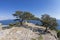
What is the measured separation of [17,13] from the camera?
27422 mm

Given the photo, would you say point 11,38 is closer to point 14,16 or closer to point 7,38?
point 7,38

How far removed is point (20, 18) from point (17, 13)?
1308 millimetres

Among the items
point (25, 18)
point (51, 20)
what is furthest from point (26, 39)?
point (25, 18)

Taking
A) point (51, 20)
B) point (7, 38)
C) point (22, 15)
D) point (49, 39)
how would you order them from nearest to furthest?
point (7, 38), point (49, 39), point (51, 20), point (22, 15)

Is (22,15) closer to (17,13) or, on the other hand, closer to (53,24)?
(17,13)

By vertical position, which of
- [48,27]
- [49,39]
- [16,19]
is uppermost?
[16,19]

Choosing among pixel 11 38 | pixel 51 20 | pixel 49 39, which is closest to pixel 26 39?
pixel 11 38

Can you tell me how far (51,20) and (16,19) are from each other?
9397 mm

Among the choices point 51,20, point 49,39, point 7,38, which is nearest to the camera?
point 7,38

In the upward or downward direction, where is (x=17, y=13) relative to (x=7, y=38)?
upward

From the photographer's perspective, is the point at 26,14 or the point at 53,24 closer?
the point at 53,24

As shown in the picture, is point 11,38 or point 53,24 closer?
point 11,38

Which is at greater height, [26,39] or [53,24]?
[53,24]

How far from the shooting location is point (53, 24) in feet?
72.3
